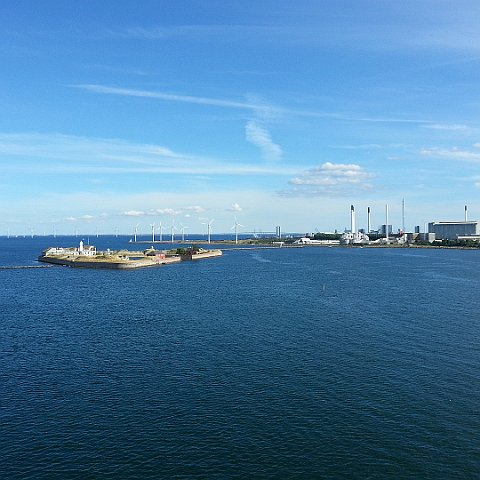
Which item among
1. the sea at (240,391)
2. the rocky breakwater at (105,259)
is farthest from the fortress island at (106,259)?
the sea at (240,391)

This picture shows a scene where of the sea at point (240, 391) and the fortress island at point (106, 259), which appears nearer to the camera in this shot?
the sea at point (240, 391)

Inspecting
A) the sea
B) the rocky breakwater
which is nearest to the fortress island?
the rocky breakwater

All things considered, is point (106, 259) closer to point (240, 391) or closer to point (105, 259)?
point (105, 259)

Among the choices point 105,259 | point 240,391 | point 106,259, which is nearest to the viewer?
point 240,391

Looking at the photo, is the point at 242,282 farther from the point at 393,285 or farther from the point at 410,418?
the point at 410,418

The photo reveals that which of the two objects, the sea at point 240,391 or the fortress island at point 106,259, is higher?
the fortress island at point 106,259

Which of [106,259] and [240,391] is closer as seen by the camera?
[240,391]

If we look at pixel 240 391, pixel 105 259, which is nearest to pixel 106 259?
pixel 105 259

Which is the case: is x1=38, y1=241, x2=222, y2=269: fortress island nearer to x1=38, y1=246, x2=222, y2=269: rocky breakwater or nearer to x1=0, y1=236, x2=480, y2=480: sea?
x1=38, y1=246, x2=222, y2=269: rocky breakwater

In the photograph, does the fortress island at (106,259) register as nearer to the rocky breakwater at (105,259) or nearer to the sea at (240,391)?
the rocky breakwater at (105,259)
